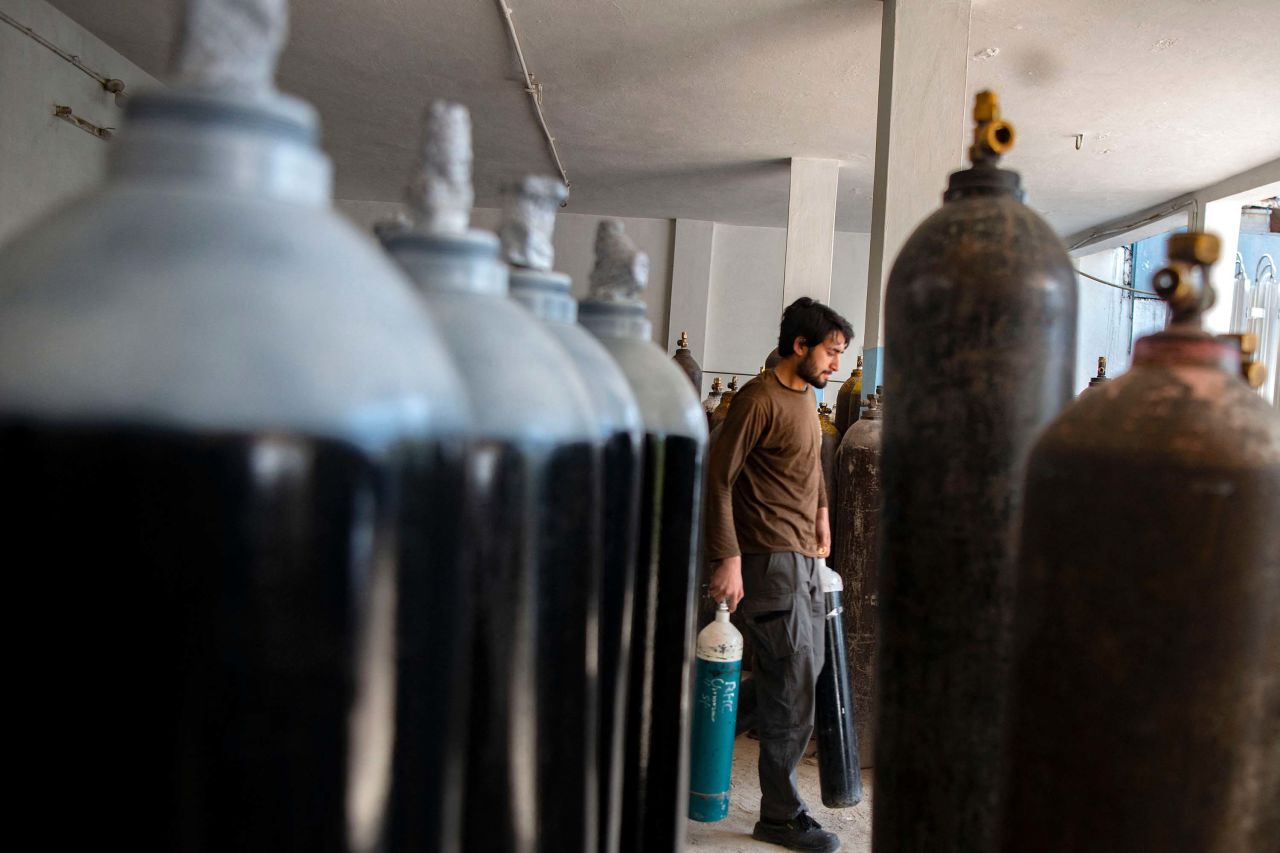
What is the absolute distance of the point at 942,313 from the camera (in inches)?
44.8

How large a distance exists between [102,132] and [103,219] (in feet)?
22.2

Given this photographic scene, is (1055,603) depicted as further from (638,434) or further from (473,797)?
(473,797)

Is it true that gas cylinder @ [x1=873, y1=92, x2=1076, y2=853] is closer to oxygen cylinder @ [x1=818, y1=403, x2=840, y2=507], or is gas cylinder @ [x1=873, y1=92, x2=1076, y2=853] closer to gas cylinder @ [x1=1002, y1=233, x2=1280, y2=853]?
gas cylinder @ [x1=1002, y1=233, x2=1280, y2=853]

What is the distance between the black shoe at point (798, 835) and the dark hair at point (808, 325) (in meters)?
1.46

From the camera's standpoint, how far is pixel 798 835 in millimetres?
3021

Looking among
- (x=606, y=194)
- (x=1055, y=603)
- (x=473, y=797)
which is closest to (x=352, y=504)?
(x=473, y=797)

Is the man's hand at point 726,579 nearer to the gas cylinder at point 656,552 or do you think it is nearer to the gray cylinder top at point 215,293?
the gas cylinder at point 656,552

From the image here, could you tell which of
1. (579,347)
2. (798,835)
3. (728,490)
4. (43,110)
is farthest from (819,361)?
(43,110)

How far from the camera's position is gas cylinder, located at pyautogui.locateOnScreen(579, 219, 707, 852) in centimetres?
100

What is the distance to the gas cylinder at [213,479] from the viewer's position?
16.3 inches

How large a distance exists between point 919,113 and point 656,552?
13.0ft

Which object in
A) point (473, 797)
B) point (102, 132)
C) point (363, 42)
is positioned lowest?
point (473, 797)

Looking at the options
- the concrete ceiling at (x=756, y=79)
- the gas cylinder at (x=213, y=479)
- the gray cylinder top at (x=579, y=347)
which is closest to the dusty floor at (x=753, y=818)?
the gray cylinder top at (x=579, y=347)

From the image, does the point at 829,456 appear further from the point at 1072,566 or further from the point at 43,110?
the point at 43,110
